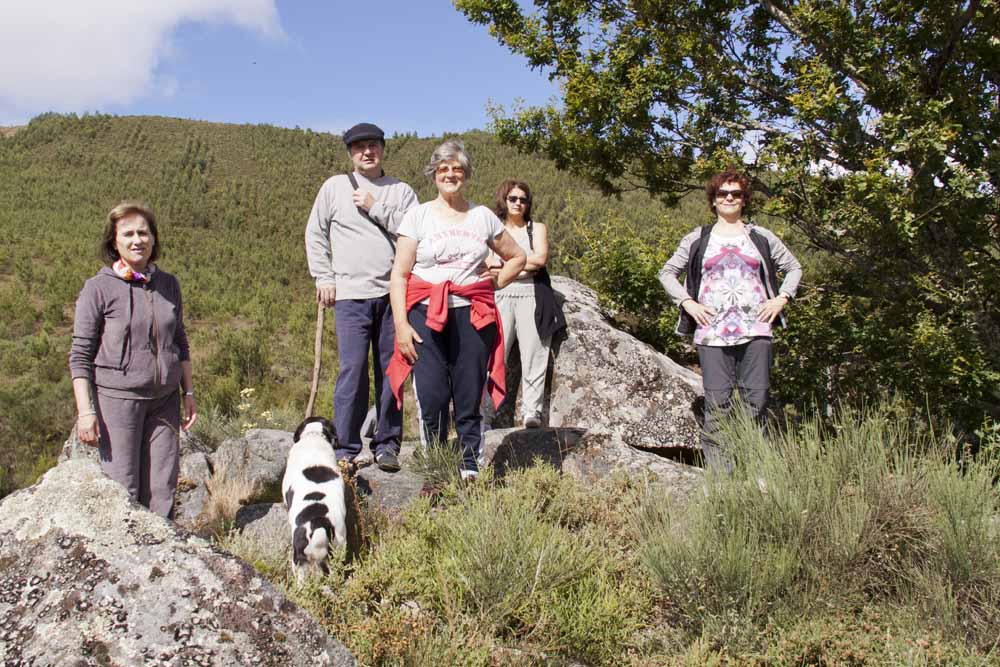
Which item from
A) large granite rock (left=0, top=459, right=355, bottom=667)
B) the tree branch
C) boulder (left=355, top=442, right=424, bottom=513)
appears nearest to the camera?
large granite rock (left=0, top=459, right=355, bottom=667)

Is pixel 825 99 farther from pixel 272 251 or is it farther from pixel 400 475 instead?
pixel 272 251

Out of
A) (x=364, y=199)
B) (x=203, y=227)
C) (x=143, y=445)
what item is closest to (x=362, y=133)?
Result: (x=364, y=199)

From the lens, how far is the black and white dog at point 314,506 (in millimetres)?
2793

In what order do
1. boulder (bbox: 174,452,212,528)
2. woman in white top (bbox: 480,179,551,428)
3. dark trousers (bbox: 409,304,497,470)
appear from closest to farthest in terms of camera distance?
dark trousers (bbox: 409,304,497,470) → boulder (bbox: 174,452,212,528) → woman in white top (bbox: 480,179,551,428)

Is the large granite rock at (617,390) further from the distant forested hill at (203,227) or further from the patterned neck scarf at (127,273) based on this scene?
the patterned neck scarf at (127,273)

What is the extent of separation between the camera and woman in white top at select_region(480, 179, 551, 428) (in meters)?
5.39

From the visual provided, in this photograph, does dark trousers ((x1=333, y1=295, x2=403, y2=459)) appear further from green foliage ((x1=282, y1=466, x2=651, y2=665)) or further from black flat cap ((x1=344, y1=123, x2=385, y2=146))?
green foliage ((x1=282, y1=466, x2=651, y2=665))

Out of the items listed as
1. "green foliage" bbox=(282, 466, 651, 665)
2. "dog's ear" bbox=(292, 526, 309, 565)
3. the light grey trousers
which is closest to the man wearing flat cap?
the light grey trousers

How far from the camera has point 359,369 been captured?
14.3 ft

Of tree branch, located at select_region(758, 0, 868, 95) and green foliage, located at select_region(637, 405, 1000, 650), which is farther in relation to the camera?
tree branch, located at select_region(758, 0, 868, 95)

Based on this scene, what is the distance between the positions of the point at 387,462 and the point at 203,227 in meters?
38.2

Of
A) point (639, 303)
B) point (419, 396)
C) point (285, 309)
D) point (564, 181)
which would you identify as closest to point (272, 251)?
point (285, 309)

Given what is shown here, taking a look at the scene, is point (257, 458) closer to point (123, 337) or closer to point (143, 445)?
point (143, 445)

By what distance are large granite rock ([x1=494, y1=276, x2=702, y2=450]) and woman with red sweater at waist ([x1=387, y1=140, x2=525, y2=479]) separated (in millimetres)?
2019
